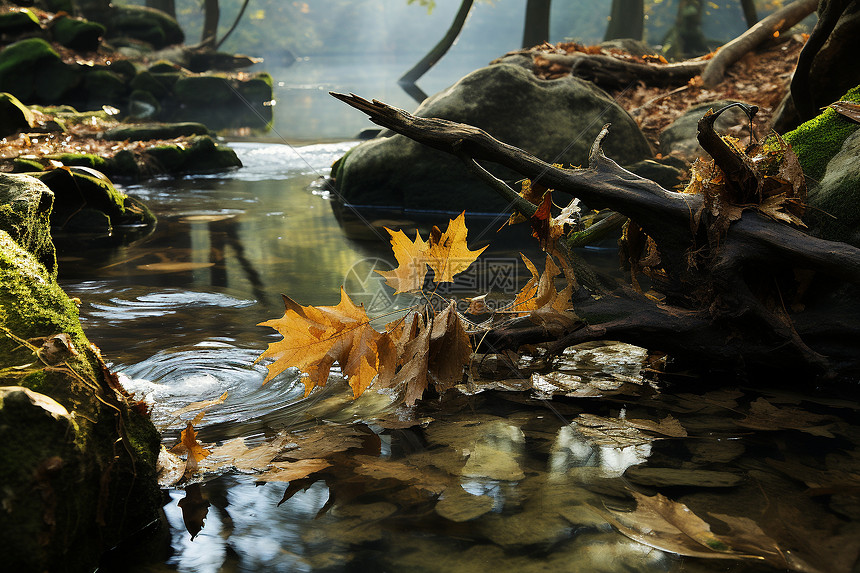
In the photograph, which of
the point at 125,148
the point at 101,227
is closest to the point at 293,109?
the point at 125,148

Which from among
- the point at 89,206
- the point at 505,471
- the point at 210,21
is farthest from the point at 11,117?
the point at 210,21

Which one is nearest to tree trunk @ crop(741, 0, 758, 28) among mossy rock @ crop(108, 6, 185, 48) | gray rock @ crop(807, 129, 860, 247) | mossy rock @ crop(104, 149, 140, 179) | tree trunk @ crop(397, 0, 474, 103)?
tree trunk @ crop(397, 0, 474, 103)

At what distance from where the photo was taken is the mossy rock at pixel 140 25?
23.4 meters

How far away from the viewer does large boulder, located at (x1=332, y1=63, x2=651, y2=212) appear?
761 cm

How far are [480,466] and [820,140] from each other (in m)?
2.45

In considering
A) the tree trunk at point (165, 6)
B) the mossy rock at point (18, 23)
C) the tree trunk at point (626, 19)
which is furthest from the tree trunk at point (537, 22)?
the tree trunk at point (165, 6)

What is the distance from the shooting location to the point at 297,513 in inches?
70.7

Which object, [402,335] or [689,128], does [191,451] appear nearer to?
[402,335]

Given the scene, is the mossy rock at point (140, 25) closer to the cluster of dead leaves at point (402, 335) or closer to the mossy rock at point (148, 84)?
the mossy rock at point (148, 84)

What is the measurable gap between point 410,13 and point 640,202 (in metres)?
93.9

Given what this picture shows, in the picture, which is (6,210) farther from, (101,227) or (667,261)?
(101,227)

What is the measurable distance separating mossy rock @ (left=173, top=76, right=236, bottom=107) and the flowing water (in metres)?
18.6

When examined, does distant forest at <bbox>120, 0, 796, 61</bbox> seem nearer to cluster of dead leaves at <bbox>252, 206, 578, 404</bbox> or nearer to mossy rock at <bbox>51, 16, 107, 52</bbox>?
mossy rock at <bbox>51, 16, 107, 52</bbox>

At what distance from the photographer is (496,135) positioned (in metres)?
7.56
